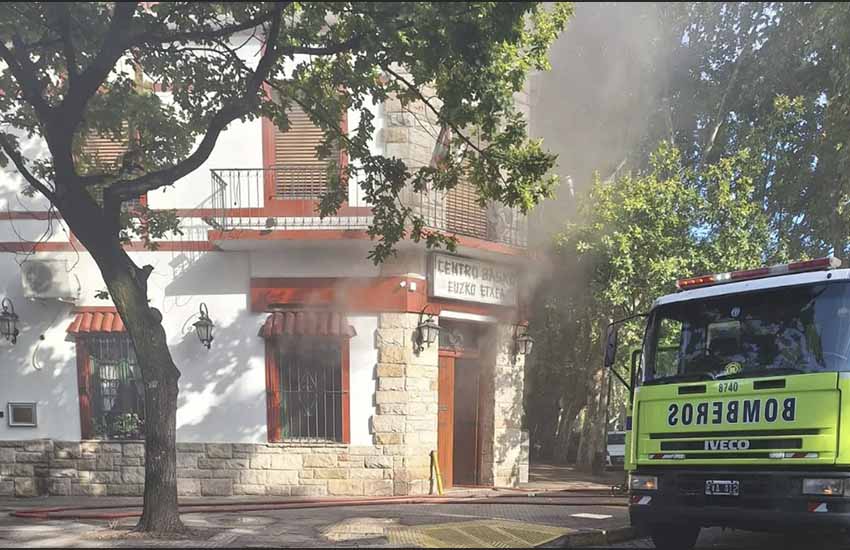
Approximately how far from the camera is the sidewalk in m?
6.19

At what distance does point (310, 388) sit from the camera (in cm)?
998

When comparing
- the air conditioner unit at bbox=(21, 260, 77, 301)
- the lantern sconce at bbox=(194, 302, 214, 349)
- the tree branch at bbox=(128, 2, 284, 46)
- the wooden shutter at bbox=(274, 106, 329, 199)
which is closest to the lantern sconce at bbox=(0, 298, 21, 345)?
the air conditioner unit at bbox=(21, 260, 77, 301)

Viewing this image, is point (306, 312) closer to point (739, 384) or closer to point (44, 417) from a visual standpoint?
point (44, 417)

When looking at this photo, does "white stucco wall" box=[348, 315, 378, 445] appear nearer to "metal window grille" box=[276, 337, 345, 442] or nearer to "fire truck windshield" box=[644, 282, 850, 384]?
"metal window grille" box=[276, 337, 345, 442]

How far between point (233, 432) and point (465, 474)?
3.92 m

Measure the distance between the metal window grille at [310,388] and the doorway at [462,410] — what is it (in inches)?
70.3

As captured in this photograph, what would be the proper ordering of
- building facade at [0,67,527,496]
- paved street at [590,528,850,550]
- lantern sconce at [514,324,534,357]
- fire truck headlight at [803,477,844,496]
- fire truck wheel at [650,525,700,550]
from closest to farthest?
fire truck headlight at [803,477,844,496], fire truck wheel at [650,525,700,550], paved street at [590,528,850,550], building facade at [0,67,527,496], lantern sconce at [514,324,534,357]

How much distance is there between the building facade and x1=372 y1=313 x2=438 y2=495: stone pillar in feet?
0.07

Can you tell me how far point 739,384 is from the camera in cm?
516

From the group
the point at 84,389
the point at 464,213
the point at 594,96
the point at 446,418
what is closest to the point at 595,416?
the point at 446,418

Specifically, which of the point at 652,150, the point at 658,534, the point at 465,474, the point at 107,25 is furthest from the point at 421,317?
the point at 652,150

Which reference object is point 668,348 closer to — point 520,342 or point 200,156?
point 200,156

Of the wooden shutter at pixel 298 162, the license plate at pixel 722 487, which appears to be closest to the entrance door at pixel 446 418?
the wooden shutter at pixel 298 162

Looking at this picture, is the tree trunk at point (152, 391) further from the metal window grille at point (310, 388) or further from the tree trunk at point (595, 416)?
the tree trunk at point (595, 416)
